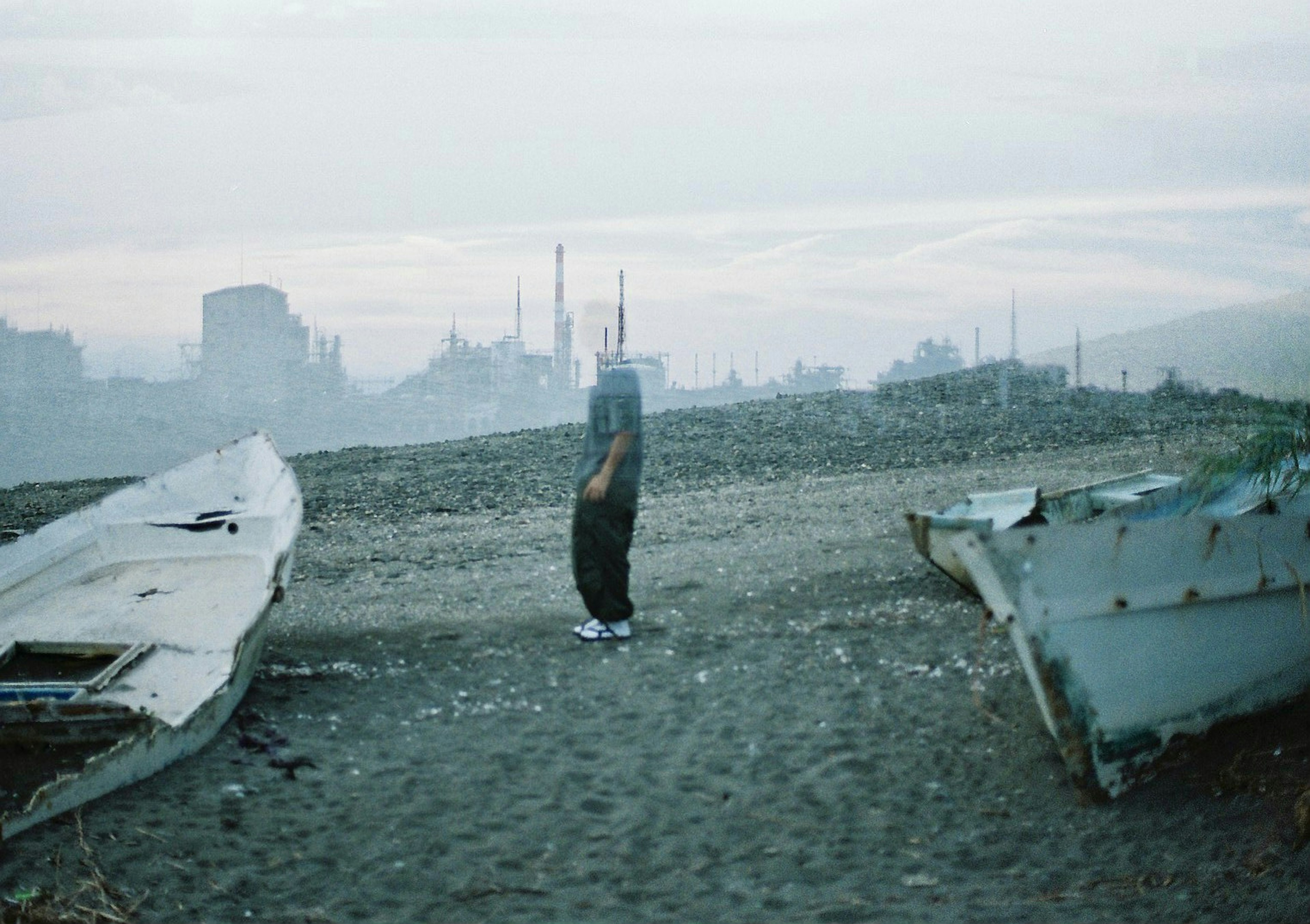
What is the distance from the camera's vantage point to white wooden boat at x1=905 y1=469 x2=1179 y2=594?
7.37 m

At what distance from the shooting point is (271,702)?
6.14m

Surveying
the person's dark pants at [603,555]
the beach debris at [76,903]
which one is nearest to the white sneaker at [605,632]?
the person's dark pants at [603,555]

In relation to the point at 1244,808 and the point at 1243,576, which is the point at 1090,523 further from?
the point at 1244,808

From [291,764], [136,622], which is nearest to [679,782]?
[291,764]

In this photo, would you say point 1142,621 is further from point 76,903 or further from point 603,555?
point 76,903

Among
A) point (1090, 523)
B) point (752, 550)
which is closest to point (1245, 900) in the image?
point (1090, 523)

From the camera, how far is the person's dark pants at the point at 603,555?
6641 mm

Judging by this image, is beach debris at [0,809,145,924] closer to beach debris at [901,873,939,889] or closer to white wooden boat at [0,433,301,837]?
white wooden boat at [0,433,301,837]

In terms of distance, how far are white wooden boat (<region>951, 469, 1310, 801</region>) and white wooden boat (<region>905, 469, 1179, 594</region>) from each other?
6.09ft

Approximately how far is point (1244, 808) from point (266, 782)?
4080 millimetres

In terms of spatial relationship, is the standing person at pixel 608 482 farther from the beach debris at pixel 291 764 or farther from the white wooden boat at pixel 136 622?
the beach debris at pixel 291 764

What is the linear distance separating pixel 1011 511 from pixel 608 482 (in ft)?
10.3

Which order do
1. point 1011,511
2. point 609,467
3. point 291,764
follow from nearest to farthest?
point 291,764 < point 609,467 < point 1011,511

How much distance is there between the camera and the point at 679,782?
16.3 ft
